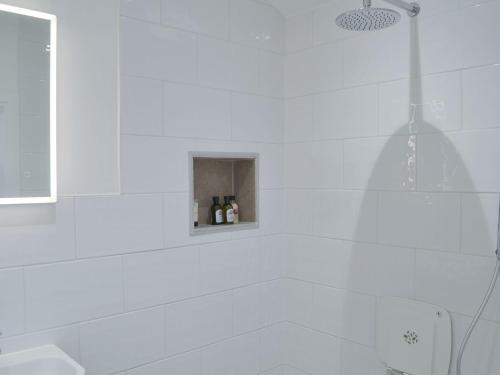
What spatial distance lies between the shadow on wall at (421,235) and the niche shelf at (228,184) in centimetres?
48

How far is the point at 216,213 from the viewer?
2010 millimetres

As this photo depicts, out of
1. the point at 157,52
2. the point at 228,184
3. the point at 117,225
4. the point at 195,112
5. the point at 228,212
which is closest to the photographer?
the point at 117,225

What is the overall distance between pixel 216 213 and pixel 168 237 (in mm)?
330

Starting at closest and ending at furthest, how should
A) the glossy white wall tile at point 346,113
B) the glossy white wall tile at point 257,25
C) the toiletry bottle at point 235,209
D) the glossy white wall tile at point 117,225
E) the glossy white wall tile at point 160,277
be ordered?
the glossy white wall tile at point 117,225
the glossy white wall tile at point 160,277
the glossy white wall tile at point 346,113
the glossy white wall tile at point 257,25
the toiletry bottle at point 235,209

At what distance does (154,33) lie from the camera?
1680 millimetres

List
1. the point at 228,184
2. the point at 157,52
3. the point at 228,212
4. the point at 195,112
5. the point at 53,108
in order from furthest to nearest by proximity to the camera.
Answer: the point at 228,184 → the point at 228,212 → the point at 195,112 → the point at 157,52 → the point at 53,108

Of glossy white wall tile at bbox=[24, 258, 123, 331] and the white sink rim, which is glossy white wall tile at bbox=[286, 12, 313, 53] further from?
the white sink rim

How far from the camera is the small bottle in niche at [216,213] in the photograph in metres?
2.01

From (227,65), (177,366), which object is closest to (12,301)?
(177,366)

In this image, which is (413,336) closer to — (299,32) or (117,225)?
(117,225)

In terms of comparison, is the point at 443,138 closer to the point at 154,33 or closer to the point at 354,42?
the point at 354,42

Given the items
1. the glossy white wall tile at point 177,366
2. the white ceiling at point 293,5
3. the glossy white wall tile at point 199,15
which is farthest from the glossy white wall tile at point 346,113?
the glossy white wall tile at point 177,366

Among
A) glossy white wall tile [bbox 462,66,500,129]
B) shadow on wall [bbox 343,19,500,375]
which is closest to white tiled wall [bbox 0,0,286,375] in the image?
shadow on wall [bbox 343,19,500,375]

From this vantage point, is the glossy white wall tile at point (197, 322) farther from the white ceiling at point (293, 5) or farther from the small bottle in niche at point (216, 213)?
the white ceiling at point (293, 5)
